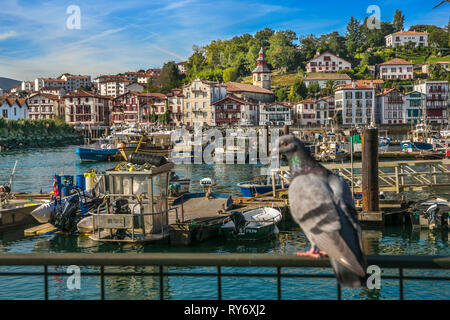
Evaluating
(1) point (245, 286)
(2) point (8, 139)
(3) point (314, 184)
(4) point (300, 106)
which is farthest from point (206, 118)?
(3) point (314, 184)

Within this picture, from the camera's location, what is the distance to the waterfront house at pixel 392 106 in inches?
3752

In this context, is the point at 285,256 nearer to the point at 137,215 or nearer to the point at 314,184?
the point at 314,184

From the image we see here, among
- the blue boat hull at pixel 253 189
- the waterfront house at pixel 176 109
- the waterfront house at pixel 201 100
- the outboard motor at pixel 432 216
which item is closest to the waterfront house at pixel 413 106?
the waterfront house at pixel 201 100

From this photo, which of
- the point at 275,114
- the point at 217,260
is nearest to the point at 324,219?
the point at 217,260

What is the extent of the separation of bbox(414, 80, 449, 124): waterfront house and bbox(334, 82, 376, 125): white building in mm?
13321

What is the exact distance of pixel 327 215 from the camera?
3.10 metres

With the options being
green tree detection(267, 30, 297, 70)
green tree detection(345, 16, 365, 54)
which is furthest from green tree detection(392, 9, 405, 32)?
green tree detection(267, 30, 297, 70)

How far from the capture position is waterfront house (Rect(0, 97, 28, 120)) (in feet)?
363

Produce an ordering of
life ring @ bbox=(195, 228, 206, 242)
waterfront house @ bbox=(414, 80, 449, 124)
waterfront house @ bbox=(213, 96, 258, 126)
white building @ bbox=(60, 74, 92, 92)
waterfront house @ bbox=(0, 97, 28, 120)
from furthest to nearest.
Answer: white building @ bbox=(60, 74, 92, 92) → waterfront house @ bbox=(0, 97, 28, 120) → waterfront house @ bbox=(414, 80, 449, 124) → waterfront house @ bbox=(213, 96, 258, 126) → life ring @ bbox=(195, 228, 206, 242)

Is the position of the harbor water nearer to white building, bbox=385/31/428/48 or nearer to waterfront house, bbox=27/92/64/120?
waterfront house, bbox=27/92/64/120

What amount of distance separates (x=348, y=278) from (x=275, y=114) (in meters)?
93.4

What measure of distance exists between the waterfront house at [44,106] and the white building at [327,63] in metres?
67.8

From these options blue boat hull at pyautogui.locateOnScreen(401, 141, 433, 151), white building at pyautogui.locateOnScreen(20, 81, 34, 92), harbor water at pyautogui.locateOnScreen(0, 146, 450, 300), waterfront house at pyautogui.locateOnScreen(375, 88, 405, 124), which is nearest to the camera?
harbor water at pyautogui.locateOnScreen(0, 146, 450, 300)

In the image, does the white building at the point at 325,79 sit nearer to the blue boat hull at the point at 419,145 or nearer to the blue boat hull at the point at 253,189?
the blue boat hull at the point at 419,145
